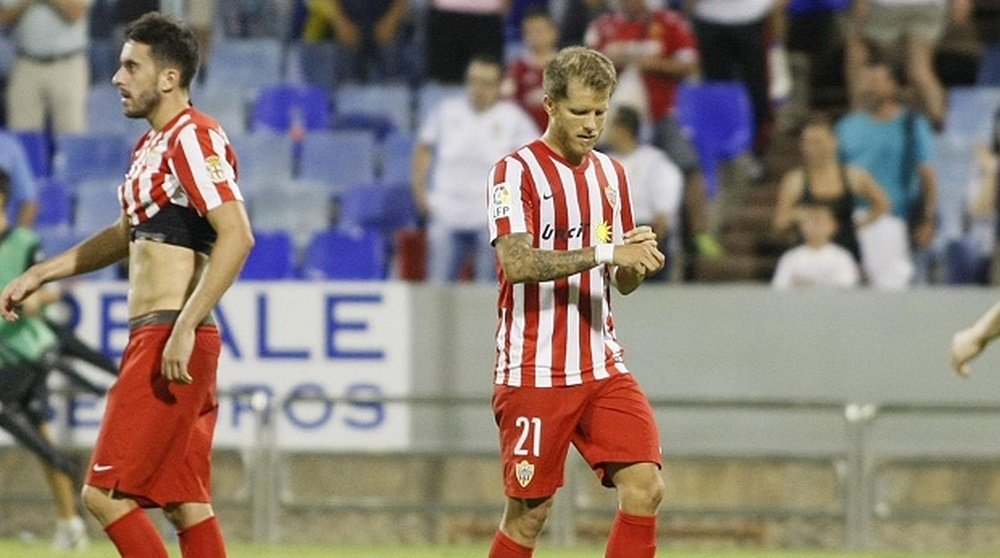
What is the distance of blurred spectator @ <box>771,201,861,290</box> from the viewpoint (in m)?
13.4

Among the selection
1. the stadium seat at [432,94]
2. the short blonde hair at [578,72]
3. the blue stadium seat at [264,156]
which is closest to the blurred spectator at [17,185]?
the blue stadium seat at [264,156]

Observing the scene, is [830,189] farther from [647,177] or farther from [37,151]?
[37,151]

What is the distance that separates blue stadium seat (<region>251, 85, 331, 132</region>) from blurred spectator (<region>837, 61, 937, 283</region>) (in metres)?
3.74

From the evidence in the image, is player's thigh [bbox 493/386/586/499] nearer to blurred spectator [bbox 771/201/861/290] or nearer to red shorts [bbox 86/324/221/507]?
red shorts [bbox 86/324/221/507]

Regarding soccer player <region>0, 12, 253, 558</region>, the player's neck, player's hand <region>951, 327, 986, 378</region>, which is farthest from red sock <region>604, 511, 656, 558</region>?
the player's neck

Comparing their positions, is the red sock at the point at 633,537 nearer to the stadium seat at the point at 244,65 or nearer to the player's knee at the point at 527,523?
the player's knee at the point at 527,523

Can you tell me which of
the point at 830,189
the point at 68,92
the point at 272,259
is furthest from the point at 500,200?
the point at 68,92

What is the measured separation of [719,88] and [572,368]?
25.3ft

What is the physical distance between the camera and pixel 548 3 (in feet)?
52.9

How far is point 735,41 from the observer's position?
50.2 feet

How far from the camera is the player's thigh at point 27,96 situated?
15.5 metres

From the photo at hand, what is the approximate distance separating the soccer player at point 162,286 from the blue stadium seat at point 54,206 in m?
7.39

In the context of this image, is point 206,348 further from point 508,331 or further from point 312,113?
point 312,113

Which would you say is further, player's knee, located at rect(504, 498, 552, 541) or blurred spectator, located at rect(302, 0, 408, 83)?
blurred spectator, located at rect(302, 0, 408, 83)
